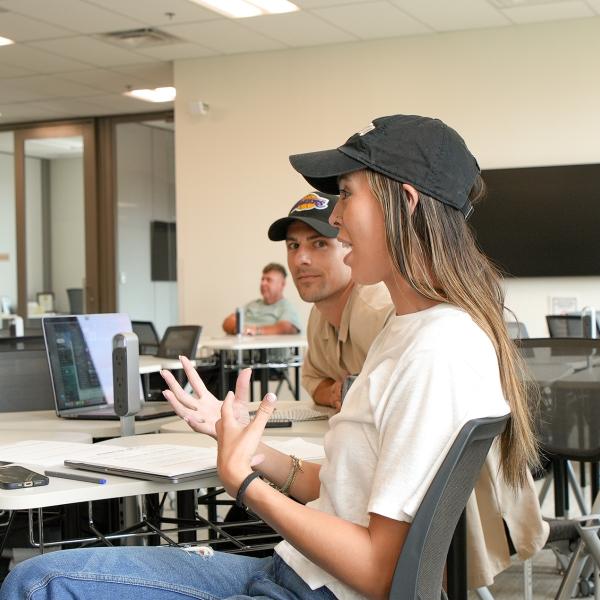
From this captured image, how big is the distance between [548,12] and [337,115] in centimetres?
193

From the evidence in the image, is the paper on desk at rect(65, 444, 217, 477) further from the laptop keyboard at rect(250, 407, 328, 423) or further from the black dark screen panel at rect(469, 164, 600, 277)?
the black dark screen panel at rect(469, 164, 600, 277)

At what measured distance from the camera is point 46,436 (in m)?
2.61

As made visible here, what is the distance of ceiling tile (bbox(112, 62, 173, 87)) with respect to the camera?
8867 millimetres

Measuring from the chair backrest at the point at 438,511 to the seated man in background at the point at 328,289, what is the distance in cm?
129

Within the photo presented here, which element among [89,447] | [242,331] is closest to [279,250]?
[242,331]

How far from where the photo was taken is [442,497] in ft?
4.40

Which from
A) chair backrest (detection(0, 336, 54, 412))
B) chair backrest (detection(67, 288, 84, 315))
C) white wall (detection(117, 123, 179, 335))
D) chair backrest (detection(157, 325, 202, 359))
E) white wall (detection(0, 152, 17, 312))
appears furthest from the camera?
white wall (detection(0, 152, 17, 312))

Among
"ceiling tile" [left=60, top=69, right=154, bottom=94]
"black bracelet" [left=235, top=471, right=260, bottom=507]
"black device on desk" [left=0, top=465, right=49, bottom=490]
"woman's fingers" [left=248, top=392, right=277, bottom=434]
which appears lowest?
"black device on desk" [left=0, top=465, right=49, bottom=490]

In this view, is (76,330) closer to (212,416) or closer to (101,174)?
(212,416)

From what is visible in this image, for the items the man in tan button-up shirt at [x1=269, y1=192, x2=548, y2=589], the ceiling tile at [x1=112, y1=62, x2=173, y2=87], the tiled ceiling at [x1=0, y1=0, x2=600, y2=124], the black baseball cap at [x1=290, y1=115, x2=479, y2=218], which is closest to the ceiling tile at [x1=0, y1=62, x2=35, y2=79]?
the tiled ceiling at [x1=0, y1=0, x2=600, y2=124]

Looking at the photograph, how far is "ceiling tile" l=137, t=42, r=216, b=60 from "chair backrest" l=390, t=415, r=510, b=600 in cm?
724

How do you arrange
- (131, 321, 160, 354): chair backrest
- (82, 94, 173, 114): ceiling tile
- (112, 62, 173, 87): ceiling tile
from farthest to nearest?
(82, 94, 173, 114): ceiling tile
(112, 62, 173, 87): ceiling tile
(131, 321, 160, 354): chair backrest

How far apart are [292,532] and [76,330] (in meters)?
1.81

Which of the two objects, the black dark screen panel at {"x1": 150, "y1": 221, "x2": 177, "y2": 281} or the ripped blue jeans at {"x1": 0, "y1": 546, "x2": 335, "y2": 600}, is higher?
the black dark screen panel at {"x1": 150, "y1": 221, "x2": 177, "y2": 281}
